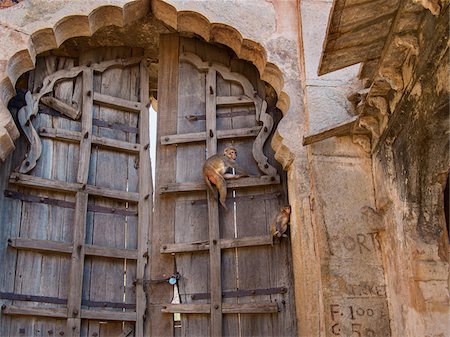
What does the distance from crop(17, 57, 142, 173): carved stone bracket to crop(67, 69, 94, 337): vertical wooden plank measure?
0.13m

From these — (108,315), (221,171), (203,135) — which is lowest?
(108,315)

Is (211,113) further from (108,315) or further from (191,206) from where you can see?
(108,315)

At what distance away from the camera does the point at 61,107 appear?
6.98 m

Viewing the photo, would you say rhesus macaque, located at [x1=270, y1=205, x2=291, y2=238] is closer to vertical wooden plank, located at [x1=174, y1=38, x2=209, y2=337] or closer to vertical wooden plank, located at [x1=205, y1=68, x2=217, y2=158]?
vertical wooden plank, located at [x1=174, y1=38, x2=209, y2=337]

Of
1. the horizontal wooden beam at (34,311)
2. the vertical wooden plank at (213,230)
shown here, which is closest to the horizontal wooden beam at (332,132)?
the vertical wooden plank at (213,230)

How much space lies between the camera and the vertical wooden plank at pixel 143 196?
6.61 metres

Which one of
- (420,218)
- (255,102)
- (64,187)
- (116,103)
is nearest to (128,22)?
(116,103)

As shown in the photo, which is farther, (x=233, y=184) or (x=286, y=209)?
(x=233, y=184)

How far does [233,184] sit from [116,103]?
1.62m

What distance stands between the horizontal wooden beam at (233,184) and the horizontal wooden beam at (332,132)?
2.77 ft

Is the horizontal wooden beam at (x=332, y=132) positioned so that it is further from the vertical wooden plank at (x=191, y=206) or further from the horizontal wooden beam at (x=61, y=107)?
the horizontal wooden beam at (x=61, y=107)

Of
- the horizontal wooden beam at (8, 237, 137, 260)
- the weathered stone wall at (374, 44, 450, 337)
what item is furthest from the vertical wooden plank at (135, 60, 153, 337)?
the weathered stone wall at (374, 44, 450, 337)

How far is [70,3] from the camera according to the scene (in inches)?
255

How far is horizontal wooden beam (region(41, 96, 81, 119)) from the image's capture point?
6.96 metres
